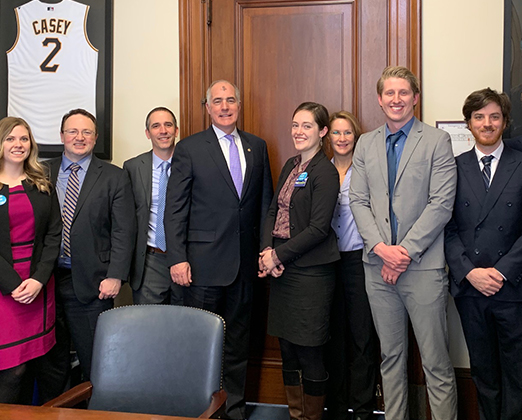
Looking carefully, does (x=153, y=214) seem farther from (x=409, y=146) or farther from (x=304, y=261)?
(x=409, y=146)

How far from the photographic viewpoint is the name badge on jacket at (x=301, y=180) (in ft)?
8.30

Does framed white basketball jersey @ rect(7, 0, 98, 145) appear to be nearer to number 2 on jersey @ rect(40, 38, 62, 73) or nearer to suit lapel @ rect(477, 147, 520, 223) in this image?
number 2 on jersey @ rect(40, 38, 62, 73)

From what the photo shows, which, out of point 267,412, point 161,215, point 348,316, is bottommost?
point 267,412

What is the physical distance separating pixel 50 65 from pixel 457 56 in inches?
103

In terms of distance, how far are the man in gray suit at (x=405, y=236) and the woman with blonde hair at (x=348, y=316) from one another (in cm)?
18

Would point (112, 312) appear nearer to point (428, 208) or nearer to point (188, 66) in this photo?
point (428, 208)

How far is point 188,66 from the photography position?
325cm

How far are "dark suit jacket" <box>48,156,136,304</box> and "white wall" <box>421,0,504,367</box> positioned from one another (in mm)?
1844

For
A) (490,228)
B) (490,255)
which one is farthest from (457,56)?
(490,255)

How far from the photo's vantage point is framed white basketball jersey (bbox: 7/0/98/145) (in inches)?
133

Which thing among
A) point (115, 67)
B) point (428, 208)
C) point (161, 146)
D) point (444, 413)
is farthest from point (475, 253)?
point (115, 67)

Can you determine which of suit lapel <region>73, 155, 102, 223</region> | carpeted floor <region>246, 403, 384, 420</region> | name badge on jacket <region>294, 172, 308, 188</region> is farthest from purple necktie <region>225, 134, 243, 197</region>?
carpeted floor <region>246, 403, 384, 420</region>

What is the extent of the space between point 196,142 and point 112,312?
51.6 inches

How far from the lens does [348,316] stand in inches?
108
